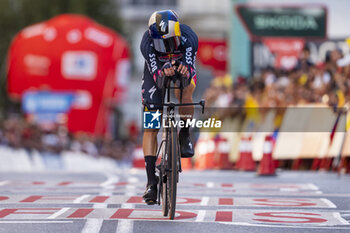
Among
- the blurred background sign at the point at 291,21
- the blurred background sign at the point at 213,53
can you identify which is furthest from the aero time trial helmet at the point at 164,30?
the blurred background sign at the point at 213,53

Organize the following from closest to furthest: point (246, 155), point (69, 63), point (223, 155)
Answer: point (246, 155) → point (223, 155) → point (69, 63)

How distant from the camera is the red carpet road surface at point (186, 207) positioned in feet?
28.7

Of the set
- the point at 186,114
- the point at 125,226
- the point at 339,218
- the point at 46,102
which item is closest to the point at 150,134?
the point at 186,114

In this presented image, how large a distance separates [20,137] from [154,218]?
18.7 metres

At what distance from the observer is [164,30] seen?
9359 mm

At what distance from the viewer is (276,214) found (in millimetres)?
9797

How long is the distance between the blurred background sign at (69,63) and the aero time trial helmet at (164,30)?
36.1m

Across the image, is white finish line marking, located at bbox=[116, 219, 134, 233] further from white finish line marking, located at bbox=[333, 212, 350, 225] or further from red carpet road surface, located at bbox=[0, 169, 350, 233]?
white finish line marking, located at bbox=[333, 212, 350, 225]

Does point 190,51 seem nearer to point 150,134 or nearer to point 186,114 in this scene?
point 186,114

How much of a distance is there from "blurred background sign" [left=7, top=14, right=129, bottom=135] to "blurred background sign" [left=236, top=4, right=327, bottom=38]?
20.7 meters

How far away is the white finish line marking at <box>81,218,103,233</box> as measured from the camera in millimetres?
8429

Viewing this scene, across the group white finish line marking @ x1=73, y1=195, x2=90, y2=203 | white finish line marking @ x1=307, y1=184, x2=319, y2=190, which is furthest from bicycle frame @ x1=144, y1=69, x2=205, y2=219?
white finish line marking @ x1=307, y1=184, x2=319, y2=190

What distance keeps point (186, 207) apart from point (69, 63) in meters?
36.8

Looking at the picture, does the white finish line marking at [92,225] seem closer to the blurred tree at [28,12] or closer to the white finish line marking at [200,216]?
the white finish line marking at [200,216]
